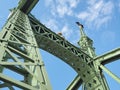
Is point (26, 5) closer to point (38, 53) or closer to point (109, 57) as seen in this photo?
point (38, 53)

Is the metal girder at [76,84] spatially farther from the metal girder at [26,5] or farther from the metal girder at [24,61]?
the metal girder at [24,61]

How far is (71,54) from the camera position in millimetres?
21750

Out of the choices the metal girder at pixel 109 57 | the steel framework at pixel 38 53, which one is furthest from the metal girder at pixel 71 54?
the metal girder at pixel 109 57

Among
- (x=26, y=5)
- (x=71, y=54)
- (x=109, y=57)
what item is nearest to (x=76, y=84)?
(x=71, y=54)

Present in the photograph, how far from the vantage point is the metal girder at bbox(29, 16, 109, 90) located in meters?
20.6

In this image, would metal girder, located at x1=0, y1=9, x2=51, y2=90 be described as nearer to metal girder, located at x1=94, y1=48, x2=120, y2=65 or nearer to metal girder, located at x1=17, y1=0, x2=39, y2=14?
metal girder, located at x1=17, y1=0, x2=39, y2=14

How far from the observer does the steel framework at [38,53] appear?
958cm

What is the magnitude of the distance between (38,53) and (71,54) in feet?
35.8

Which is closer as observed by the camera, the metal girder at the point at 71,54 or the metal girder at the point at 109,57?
the metal girder at the point at 71,54

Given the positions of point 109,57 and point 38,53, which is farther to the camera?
point 109,57

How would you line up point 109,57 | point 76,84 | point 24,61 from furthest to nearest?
point 76,84 → point 109,57 → point 24,61

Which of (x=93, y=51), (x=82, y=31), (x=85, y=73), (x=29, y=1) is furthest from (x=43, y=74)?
(x=82, y=31)

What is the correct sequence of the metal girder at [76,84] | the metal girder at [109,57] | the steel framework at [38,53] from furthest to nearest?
the metal girder at [76,84] < the metal girder at [109,57] < the steel framework at [38,53]

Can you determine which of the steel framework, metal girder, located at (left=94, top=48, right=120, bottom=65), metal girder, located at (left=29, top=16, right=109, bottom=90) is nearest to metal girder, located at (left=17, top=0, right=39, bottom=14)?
the steel framework
